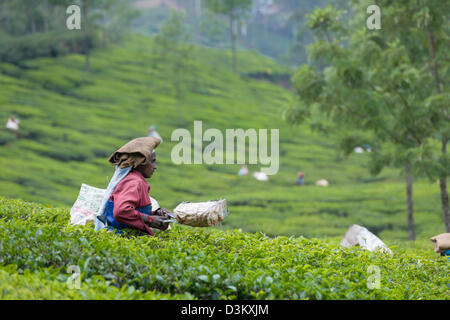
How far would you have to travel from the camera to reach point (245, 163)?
2683cm

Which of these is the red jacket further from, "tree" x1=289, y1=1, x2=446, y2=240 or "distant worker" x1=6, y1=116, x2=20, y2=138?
"distant worker" x1=6, y1=116, x2=20, y2=138

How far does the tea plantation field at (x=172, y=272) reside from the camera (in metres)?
4.03

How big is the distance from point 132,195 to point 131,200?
6cm

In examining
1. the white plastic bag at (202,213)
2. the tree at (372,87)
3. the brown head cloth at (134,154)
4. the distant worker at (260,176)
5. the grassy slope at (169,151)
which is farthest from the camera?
the distant worker at (260,176)

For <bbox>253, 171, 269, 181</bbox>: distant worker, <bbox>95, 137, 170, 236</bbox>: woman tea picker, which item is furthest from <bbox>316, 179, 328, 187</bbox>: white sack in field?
<bbox>95, 137, 170, 236</bbox>: woman tea picker

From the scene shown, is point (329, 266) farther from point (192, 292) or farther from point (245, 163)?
point (245, 163)

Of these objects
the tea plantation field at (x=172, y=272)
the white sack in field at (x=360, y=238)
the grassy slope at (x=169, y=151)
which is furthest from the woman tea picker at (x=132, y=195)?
the grassy slope at (x=169, y=151)

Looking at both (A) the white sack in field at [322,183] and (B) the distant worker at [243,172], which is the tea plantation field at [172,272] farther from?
(B) the distant worker at [243,172]

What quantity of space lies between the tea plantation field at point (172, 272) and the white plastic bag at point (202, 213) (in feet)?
0.87

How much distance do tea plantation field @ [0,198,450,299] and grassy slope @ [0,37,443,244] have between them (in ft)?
30.5

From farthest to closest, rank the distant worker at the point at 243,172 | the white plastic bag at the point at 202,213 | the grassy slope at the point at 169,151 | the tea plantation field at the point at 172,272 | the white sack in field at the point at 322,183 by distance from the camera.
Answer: the distant worker at the point at 243,172
the white sack in field at the point at 322,183
the grassy slope at the point at 169,151
the white plastic bag at the point at 202,213
the tea plantation field at the point at 172,272

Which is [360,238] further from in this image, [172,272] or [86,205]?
[172,272]

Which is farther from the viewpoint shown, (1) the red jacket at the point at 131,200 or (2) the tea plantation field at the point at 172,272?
(1) the red jacket at the point at 131,200
